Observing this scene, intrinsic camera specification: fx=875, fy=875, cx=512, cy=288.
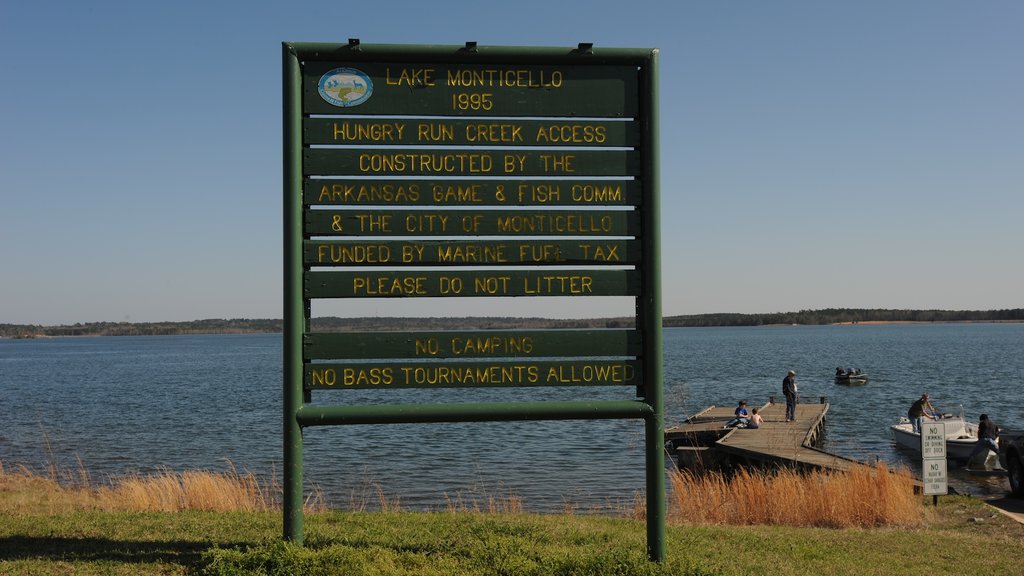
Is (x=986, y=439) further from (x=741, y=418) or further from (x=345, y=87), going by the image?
(x=345, y=87)

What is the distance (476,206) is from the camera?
7.94 metres

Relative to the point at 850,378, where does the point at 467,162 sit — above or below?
above

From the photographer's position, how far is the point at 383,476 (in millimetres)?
24094

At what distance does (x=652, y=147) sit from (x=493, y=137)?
4.77 ft

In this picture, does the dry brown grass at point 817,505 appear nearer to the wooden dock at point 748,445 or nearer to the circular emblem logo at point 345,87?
the wooden dock at point 748,445

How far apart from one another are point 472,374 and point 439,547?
1.65m

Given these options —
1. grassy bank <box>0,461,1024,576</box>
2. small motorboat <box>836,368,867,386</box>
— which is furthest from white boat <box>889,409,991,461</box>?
small motorboat <box>836,368,867,386</box>

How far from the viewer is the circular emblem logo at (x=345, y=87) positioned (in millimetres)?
7891

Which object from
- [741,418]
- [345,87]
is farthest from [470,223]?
[741,418]

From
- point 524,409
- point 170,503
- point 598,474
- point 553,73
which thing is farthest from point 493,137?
point 598,474

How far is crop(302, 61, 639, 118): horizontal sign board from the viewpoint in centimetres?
789

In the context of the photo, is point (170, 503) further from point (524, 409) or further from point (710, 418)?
point (710, 418)

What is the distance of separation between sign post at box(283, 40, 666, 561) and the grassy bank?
711mm

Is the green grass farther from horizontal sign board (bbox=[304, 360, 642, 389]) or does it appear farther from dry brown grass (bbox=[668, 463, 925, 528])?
dry brown grass (bbox=[668, 463, 925, 528])
